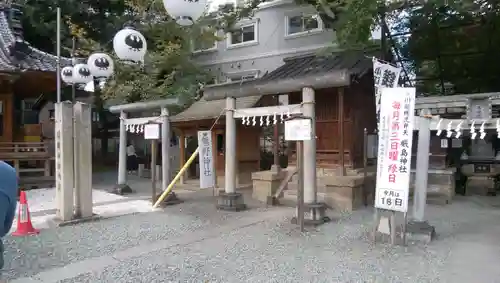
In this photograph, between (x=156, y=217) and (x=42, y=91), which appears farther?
(x=42, y=91)

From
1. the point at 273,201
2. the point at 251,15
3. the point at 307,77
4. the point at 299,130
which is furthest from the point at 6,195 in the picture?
the point at 251,15

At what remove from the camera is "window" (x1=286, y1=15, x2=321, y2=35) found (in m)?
20.2

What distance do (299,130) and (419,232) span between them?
2.97 m

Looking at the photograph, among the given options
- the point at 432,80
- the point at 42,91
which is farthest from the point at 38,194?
Answer: the point at 432,80

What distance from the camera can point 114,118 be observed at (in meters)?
26.0

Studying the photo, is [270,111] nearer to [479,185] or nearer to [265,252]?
[265,252]

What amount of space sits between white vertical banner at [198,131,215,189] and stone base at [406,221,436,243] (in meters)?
5.54

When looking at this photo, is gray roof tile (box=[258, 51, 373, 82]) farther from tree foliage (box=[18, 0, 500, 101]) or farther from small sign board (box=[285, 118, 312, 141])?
small sign board (box=[285, 118, 312, 141])

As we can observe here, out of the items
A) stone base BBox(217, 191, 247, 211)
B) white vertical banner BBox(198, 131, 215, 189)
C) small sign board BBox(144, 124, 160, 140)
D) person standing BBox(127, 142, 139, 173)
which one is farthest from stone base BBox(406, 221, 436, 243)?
person standing BBox(127, 142, 139, 173)

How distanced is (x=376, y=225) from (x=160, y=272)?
13.1 feet

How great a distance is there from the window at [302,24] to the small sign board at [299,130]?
42.5ft

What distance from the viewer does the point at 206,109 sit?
1667 centimetres

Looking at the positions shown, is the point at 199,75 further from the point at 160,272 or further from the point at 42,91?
the point at 160,272

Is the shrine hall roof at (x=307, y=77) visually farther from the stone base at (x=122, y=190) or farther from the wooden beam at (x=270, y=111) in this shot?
the stone base at (x=122, y=190)
